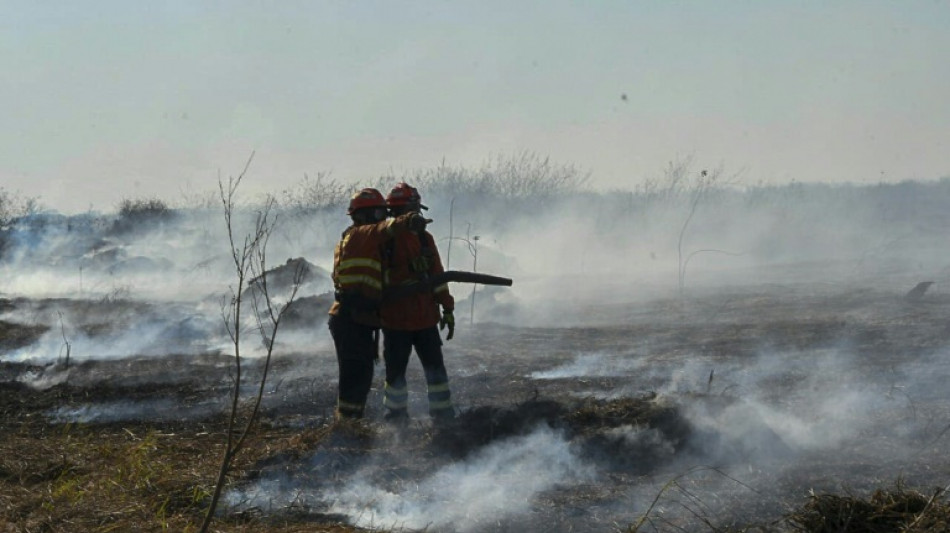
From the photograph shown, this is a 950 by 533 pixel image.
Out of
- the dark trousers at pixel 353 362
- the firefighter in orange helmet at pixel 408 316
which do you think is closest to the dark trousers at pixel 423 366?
the firefighter in orange helmet at pixel 408 316

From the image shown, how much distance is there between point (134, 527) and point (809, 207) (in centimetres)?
3176

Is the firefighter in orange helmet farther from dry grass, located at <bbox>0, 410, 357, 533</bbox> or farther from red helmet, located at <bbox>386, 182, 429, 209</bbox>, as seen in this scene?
dry grass, located at <bbox>0, 410, 357, 533</bbox>

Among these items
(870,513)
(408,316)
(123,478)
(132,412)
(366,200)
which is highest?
(366,200)

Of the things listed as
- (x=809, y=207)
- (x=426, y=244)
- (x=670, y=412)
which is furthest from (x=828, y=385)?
(x=809, y=207)

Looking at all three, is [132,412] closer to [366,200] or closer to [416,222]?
[366,200]

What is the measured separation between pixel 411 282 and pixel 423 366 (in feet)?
2.11

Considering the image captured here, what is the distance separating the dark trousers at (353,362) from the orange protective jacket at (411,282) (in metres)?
A: 0.22

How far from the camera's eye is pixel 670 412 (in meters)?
5.39

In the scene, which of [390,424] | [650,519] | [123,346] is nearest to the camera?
[650,519]

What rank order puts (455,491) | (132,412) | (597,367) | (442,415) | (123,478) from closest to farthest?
(455,491), (123,478), (442,415), (132,412), (597,367)

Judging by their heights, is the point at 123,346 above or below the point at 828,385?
below

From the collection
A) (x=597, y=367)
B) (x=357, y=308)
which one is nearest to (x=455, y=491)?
(x=357, y=308)

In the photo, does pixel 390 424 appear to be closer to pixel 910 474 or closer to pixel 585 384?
pixel 585 384

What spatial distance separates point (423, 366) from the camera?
6.53 m
